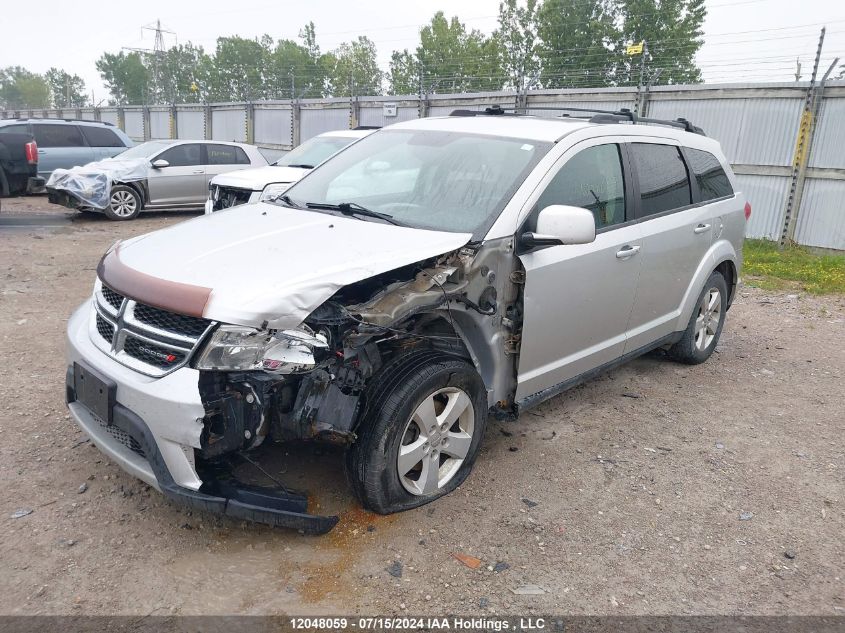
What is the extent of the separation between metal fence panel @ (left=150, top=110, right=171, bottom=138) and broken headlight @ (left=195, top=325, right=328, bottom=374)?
28713 mm

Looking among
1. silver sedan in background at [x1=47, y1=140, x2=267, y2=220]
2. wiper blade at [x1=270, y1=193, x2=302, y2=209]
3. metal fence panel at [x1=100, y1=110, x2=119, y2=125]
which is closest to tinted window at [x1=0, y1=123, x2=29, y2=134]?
silver sedan in background at [x1=47, y1=140, x2=267, y2=220]

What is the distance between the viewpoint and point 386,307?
2.95m

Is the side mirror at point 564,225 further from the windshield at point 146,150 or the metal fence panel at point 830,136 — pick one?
the windshield at point 146,150

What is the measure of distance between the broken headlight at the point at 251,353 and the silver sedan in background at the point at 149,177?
10.4m

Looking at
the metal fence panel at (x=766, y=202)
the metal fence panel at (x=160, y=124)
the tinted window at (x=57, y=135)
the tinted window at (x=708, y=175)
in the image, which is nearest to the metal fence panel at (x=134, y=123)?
the metal fence panel at (x=160, y=124)

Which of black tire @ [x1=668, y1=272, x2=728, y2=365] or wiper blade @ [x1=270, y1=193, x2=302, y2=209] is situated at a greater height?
wiper blade @ [x1=270, y1=193, x2=302, y2=209]

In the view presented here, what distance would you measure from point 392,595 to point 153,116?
3134 cm

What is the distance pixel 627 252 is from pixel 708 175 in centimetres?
158

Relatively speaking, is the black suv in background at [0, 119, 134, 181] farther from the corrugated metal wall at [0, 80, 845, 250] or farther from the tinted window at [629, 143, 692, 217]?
the tinted window at [629, 143, 692, 217]

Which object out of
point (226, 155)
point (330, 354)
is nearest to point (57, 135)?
point (226, 155)

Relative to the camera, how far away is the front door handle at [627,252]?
4.04 metres

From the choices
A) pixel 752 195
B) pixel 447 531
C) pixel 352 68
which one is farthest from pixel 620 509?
pixel 352 68

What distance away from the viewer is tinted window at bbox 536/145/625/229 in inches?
145

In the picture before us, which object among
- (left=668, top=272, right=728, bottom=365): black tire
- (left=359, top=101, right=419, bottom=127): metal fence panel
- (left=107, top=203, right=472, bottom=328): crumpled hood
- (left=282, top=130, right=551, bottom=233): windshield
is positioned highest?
(left=359, top=101, right=419, bottom=127): metal fence panel
